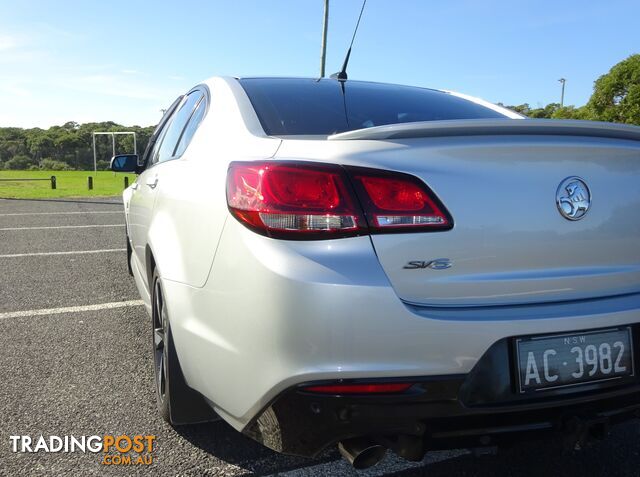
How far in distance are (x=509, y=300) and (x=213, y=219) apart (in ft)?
3.05

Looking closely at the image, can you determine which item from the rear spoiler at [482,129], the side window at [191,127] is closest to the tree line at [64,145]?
the side window at [191,127]

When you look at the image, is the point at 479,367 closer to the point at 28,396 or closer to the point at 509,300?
the point at 509,300

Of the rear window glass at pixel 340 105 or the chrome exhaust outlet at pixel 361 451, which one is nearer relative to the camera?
the chrome exhaust outlet at pixel 361 451

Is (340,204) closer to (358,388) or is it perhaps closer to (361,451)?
(358,388)

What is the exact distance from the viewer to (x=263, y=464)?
215cm

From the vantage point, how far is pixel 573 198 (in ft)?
5.52

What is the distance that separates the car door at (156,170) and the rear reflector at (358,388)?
1551mm

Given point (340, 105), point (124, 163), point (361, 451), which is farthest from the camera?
point (124, 163)

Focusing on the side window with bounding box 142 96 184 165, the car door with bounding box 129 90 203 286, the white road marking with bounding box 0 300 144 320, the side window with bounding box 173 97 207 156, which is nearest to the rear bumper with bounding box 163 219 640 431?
the side window with bounding box 173 97 207 156

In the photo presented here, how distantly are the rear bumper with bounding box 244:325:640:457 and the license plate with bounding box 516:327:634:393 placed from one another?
3 centimetres

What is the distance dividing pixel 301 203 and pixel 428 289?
1.38 feet

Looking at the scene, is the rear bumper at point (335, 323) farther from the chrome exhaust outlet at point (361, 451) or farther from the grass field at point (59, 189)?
the grass field at point (59, 189)

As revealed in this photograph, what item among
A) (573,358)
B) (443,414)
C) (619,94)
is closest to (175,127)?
(443,414)

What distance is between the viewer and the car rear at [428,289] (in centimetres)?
149
